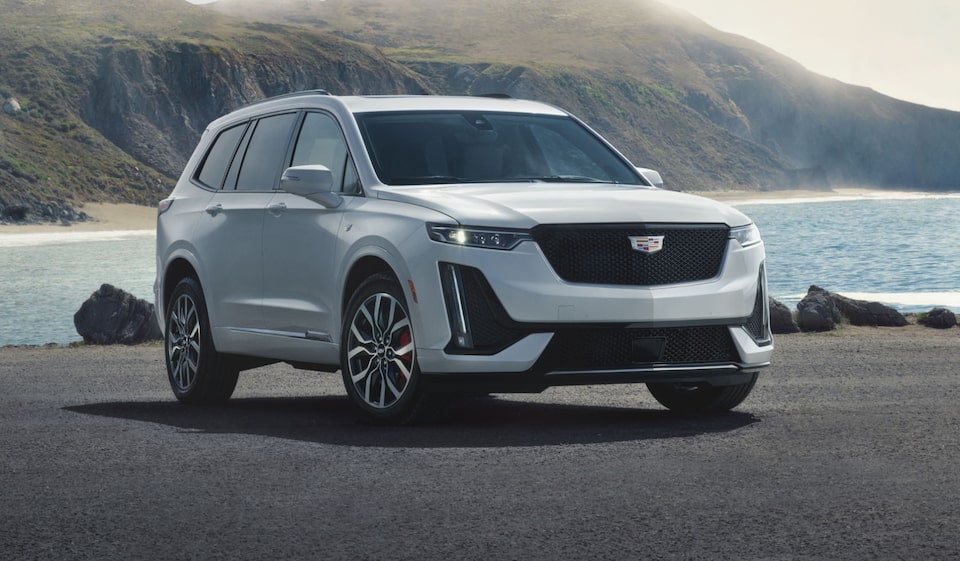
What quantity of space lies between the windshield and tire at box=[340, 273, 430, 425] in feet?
2.74

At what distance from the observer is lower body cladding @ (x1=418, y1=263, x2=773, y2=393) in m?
7.80

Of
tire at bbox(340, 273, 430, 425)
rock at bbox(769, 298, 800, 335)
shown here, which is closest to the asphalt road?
tire at bbox(340, 273, 430, 425)

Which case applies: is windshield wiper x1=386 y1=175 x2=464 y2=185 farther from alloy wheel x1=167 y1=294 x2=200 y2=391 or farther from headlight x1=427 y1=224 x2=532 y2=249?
alloy wheel x1=167 y1=294 x2=200 y2=391

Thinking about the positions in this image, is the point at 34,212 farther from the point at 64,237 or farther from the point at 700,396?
the point at 700,396

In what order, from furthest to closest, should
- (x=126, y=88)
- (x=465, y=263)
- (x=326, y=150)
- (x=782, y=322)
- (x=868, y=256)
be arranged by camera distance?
(x=126, y=88), (x=868, y=256), (x=782, y=322), (x=326, y=150), (x=465, y=263)

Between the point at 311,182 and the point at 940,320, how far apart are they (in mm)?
13539

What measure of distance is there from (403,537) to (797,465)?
2350 mm

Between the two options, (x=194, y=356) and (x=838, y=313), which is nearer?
(x=194, y=356)

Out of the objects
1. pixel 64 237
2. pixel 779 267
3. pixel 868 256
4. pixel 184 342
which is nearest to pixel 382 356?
pixel 184 342

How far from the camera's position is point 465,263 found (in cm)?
775

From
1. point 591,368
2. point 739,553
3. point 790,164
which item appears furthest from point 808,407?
point 790,164

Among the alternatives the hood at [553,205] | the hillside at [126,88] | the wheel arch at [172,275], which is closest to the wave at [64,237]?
the hillside at [126,88]

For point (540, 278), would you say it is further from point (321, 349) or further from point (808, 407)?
point (808, 407)

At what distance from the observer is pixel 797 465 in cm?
705
